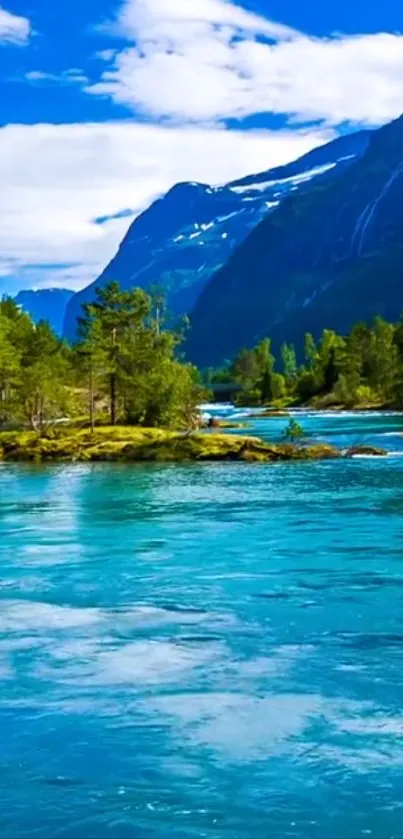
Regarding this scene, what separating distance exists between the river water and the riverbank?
27.9 metres

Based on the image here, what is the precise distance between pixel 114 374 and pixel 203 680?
66.4 meters

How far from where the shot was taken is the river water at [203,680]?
1241cm

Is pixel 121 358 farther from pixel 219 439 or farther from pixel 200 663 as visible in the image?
pixel 200 663

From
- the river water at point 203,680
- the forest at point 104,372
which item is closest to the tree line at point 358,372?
the forest at point 104,372

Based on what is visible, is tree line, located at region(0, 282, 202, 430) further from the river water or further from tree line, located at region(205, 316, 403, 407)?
tree line, located at region(205, 316, 403, 407)

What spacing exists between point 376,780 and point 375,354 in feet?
490

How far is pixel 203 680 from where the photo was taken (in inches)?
677

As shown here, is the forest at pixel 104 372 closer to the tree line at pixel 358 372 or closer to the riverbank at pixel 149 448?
the riverbank at pixel 149 448

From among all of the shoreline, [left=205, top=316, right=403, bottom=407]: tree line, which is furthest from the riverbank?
[left=205, top=316, right=403, bottom=407]: tree line

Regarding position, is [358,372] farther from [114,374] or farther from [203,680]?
[203,680]

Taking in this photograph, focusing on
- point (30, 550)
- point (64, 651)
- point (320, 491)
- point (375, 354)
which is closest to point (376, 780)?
point (64, 651)

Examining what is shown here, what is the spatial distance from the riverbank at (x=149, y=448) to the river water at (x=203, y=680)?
91.4 feet

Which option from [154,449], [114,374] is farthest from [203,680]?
[114,374]

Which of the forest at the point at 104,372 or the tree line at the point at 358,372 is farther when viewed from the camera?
the tree line at the point at 358,372
